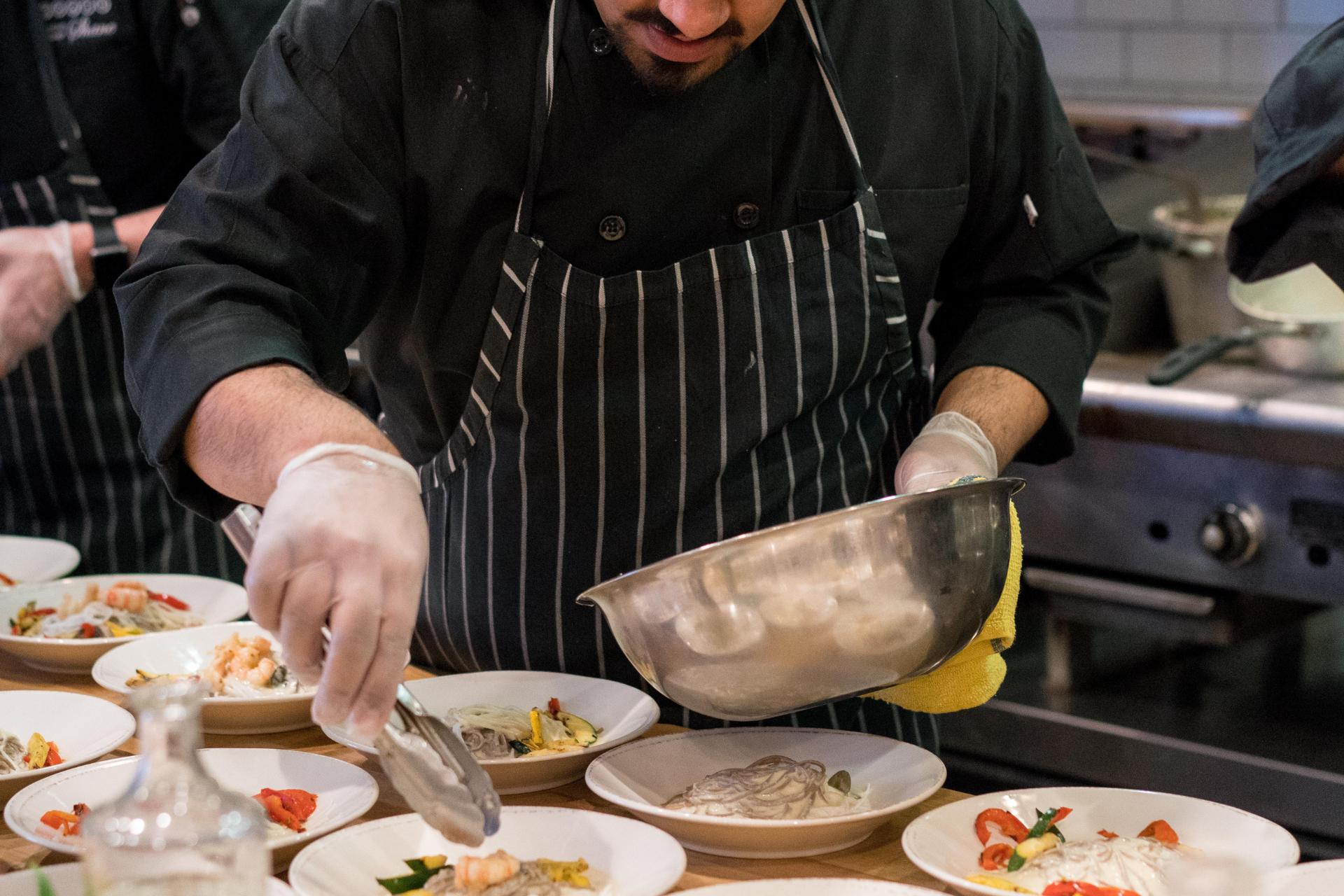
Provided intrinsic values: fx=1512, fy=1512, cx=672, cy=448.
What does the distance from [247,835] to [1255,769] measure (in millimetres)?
1959

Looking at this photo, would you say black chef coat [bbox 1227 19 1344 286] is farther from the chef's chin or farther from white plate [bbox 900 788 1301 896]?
white plate [bbox 900 788 1301 896]

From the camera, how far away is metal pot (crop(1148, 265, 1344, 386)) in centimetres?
259

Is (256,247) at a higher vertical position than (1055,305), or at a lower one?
higher

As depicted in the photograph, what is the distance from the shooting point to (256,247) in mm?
1531

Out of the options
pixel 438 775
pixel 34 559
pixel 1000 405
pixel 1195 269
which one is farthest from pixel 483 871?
pixel 1195 269

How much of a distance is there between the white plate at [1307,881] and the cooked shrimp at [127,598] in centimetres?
142

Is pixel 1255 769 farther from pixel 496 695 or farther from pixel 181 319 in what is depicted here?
pixel 181 319

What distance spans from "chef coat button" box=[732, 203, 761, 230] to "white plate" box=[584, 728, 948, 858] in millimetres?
580

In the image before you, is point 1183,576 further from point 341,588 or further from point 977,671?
point 341,588

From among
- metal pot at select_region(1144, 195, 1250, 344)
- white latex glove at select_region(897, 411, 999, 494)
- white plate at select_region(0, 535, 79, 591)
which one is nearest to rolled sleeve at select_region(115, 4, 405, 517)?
white latex glove at select_region(897, 411, 999, 494)

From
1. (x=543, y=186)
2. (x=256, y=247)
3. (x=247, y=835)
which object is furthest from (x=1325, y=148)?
(x=247, y=835)

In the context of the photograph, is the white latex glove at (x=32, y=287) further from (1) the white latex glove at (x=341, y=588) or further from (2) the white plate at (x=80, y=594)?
(1) the white latex glove at (x=341, y=588)

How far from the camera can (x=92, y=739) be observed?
159cm

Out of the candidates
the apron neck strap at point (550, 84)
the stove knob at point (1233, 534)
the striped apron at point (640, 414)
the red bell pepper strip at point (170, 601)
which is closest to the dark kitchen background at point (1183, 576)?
the stove knob at point (1233, 534)
